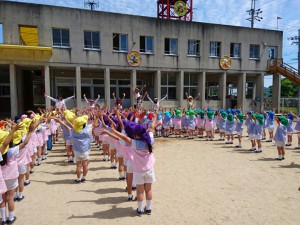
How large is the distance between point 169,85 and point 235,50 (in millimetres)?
8702

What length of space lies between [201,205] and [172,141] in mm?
7852

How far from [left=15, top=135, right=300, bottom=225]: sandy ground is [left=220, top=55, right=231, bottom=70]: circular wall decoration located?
716 inches

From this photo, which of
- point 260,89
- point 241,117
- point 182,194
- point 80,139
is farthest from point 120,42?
point 182,194

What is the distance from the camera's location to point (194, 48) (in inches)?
984

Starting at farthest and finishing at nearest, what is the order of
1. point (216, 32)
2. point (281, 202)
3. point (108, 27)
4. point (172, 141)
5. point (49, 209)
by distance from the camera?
point (216, 32) → point (108, 27) → point (172, 141) → point (281, 202) → point (49, 209)

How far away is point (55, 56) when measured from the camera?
65.4 ft

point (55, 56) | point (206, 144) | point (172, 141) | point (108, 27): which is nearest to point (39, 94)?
point (55, 56)

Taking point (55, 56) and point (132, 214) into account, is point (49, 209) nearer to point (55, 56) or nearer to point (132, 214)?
point (132, 214)

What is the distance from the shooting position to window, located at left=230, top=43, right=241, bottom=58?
2644cm

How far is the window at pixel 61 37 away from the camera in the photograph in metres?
20.0

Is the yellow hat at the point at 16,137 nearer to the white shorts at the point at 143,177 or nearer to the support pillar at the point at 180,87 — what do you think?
the white shorts at the point at 143,177

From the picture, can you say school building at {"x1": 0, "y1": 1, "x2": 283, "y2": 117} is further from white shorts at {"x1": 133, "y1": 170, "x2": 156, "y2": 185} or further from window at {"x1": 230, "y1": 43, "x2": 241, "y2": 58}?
white shorts at {"x1": 133, "y1": 170, "x2": 156, "y2": 185}

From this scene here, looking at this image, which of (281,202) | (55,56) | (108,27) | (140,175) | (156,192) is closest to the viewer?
(140,175)

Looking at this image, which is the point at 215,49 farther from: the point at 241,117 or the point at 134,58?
the point at 241,117
